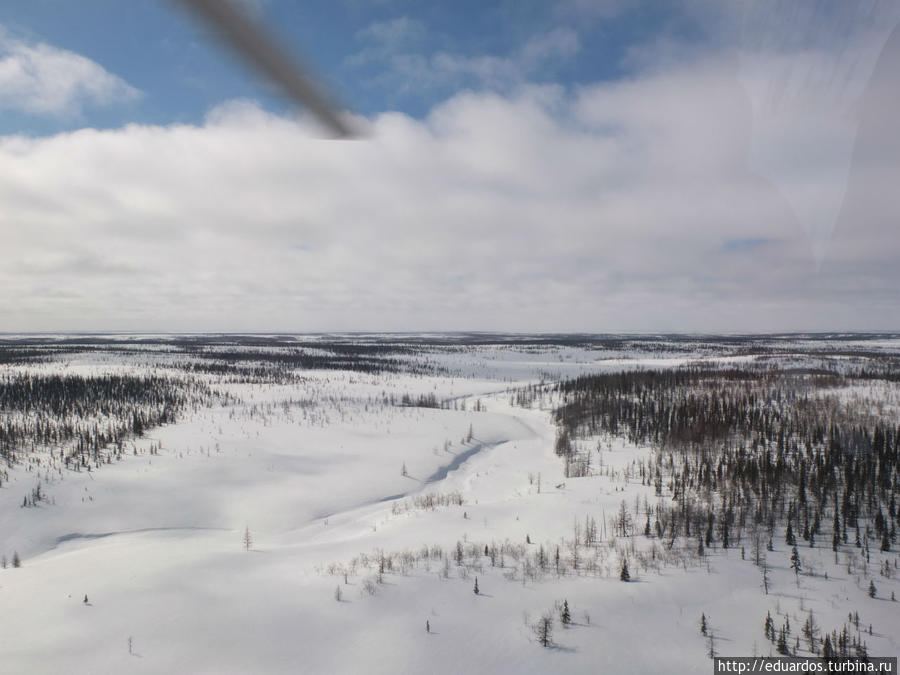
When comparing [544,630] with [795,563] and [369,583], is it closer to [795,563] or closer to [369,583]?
[369,583]

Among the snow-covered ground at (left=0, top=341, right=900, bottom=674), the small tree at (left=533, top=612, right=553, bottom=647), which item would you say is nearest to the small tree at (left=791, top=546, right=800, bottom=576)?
the snow-covered ground at (left=0, top=341, right=900, bottom=674)

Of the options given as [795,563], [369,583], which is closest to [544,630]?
[369,583]

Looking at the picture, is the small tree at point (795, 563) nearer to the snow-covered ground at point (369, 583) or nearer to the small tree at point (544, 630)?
the snow-covered ground at point (369, 583)

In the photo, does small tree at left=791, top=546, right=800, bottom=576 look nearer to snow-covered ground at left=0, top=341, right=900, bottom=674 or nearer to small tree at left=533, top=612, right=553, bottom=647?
snow-covered ground at left=0, top=341, right=900, bottom=674

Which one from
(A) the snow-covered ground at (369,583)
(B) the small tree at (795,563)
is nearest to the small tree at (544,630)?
(A) the snow-covered ground at (369,583)

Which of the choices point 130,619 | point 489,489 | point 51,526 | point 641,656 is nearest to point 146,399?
point 51,526

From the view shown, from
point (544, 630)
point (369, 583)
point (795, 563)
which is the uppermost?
point (795, 563)

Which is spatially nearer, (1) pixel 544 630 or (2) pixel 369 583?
(1) pixel 544 630

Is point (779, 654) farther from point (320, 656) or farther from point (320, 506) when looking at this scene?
point (320, 506)
